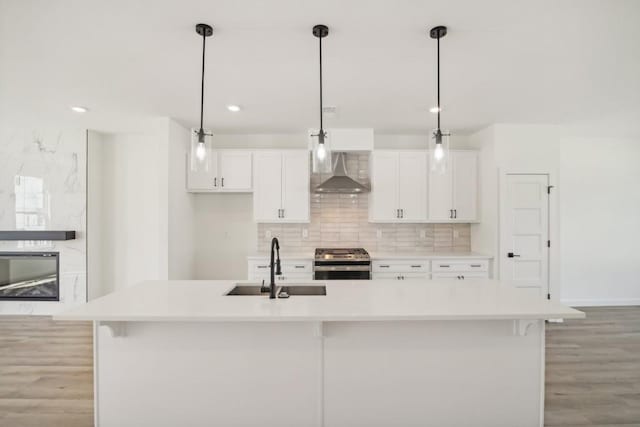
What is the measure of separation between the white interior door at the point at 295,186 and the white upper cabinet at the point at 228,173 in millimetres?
497

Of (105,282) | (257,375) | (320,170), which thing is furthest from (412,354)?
(105,282)

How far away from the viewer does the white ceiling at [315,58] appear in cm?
187

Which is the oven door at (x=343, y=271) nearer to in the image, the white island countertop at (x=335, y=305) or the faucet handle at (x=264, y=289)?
the white island countertop at (x=335, y=305)

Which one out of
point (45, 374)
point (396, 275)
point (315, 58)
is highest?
point (315, 58)

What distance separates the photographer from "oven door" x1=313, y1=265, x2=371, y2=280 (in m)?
3.89

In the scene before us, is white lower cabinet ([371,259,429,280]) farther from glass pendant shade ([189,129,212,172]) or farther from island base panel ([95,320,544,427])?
glass pendant shade ([189,129,212,172])

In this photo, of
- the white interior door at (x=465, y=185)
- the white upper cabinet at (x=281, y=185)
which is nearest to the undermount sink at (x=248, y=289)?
the white upper cabinet at (x=281, y=185)

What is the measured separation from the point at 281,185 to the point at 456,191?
2394mm

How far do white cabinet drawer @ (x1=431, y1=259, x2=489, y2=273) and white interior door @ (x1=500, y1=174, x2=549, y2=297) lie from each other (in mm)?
221

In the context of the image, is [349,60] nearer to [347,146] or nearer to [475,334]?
[347,146]

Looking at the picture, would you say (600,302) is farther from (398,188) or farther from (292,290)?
(292,290)

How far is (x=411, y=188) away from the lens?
432 centimetres

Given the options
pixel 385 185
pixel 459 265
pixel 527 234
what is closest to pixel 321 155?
pixel 385 185

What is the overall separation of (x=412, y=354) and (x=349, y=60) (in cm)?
212
